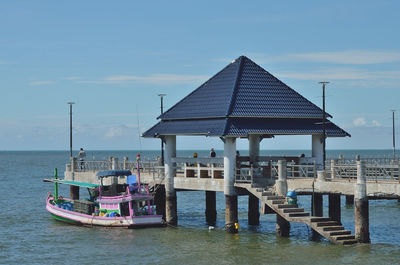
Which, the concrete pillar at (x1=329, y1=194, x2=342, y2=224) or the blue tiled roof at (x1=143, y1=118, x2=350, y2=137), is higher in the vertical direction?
the blue tiled roof at (x1=143, y1=118, x2=350, y2=137)

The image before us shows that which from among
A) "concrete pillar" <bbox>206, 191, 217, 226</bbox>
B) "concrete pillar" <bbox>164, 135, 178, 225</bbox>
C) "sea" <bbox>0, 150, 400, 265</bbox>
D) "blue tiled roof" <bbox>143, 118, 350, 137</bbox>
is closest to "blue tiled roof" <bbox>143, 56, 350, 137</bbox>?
"blue tiled roof" <bbox>143, 118, 350, 137</bbox>

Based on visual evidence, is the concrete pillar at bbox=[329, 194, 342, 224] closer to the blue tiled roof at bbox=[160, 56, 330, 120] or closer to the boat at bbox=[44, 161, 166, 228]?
the blue tiled roof at bbox=[160, 56, 330, 120]

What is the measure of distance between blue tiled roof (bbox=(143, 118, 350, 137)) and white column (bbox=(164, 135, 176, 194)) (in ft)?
2.85

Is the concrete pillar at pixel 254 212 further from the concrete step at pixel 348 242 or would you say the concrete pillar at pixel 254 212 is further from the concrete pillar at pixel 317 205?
the concrete step at pixel 348 242

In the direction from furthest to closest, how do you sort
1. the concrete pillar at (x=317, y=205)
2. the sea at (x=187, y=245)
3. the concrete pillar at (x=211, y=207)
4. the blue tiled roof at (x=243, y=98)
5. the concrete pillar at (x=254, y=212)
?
the concrete pillar at (x=211, y=207)
the concrete pillar at (x=254, y=212)
the blue tiled roof at (x=243, y=98)
the concrete pillar at (x=317, y=205)
the sea at (x=187, y=245)

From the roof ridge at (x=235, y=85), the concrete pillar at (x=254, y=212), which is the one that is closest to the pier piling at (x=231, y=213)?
the roof ridge at (x=235, y=85)

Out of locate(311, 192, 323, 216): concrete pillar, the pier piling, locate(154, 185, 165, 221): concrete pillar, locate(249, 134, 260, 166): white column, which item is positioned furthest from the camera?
locate(154, 185, 165, 221): concrete pillar

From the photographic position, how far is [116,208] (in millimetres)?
48500

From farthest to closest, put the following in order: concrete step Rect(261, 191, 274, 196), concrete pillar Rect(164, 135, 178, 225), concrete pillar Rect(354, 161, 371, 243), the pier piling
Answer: concrete pillar Rect(164, 135, 178, 225), the pier piling, concrete step Rect(261, 191, 274, 196), concrete pillar Rect(354, 161, 371, 243)

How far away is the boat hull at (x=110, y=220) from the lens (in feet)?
155

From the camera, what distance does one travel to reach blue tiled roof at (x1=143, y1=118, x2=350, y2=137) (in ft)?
146

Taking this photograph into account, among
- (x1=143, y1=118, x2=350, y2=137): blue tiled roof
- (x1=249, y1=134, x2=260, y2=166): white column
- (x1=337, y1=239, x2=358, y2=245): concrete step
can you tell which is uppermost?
(x1=143, y1=118, x2=350, y2=137): blue tiled roof

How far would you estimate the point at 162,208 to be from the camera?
5138 cm

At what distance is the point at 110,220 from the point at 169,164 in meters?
5.11
